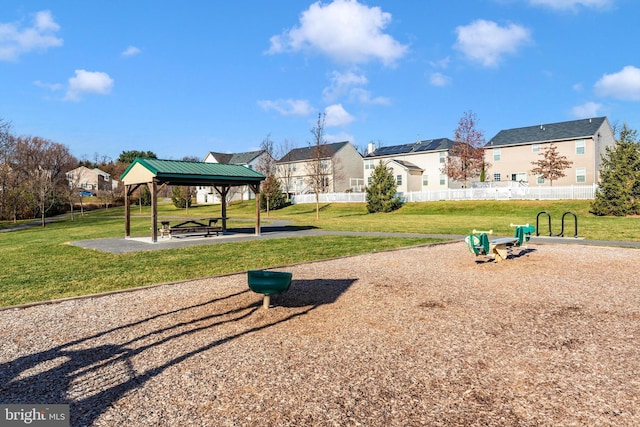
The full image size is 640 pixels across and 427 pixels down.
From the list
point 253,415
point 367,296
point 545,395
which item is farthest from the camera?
point 367,296

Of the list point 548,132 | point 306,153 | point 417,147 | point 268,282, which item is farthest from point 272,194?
point 268,282

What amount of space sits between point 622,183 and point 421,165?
29187 millimetres

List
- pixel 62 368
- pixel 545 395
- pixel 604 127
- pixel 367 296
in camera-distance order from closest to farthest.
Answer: pixel 545 395 → pixel 62 368 → pixel 367 296 → pixel 604 127

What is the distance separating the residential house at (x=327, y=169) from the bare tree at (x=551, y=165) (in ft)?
87.9

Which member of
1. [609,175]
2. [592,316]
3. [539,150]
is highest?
[539,150]

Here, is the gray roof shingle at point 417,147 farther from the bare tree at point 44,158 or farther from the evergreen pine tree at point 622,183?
the bare tree at point 44,158

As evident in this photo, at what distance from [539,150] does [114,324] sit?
170 feet

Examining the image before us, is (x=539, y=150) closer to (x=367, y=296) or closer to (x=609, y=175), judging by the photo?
(x=609, y=175)

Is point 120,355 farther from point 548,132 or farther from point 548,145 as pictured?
point 548,132

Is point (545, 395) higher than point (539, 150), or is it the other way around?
point (539, 150)

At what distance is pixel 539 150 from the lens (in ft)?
158

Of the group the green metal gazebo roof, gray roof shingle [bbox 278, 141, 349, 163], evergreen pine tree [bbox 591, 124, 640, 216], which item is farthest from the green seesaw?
gray roof shingle [bbox 278, 141, 349, 163]

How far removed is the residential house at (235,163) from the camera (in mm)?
70250

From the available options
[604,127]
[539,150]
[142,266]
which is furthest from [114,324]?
[604,127]
